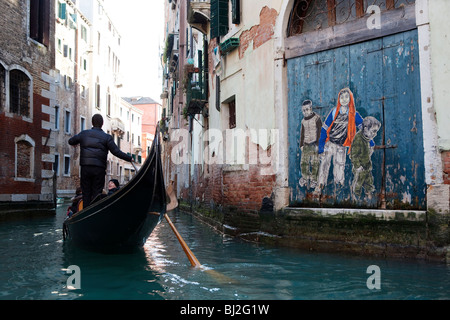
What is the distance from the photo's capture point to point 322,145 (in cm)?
619

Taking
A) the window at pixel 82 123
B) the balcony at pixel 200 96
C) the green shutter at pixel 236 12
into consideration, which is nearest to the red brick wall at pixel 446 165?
the green shutter at pixel 236 12

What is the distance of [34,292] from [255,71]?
4639mm

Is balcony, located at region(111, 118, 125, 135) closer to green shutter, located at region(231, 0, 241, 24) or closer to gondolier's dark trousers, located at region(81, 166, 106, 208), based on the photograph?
green shutter, located at region(231, 0, 241, 24)

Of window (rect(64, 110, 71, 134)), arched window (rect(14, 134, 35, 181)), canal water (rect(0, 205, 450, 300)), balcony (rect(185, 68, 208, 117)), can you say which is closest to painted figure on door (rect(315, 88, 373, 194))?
canal water (rect(0, 205, 450, 300))

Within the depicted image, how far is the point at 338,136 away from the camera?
19.7 ft

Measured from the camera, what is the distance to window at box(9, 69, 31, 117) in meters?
12.0

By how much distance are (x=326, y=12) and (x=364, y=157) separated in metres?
2.16

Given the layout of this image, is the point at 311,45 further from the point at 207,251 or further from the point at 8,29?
the point at 8,29

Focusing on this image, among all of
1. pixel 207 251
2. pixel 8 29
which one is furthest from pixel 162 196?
pixel 8 29

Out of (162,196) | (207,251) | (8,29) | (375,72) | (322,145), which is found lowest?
(207,251)

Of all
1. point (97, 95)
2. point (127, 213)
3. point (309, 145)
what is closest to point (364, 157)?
point (309, 145)

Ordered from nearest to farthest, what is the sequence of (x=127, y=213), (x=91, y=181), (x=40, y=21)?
1. (x=127, y=213)
2. (x=91, y=181)
3. (x=40, y=21)

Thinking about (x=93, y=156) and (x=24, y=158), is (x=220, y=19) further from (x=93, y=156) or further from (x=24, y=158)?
(x=24, y=158)

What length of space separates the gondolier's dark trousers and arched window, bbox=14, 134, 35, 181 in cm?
691
